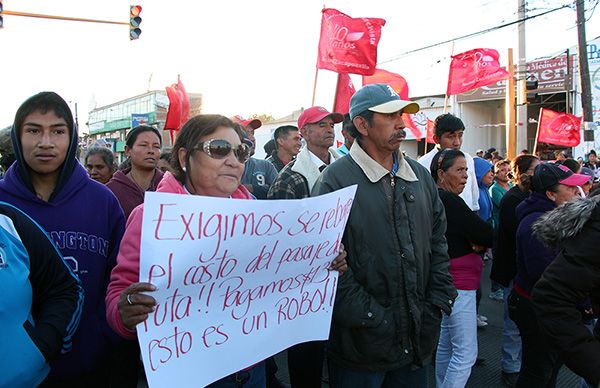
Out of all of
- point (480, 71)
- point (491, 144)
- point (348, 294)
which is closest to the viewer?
point (348, 294)

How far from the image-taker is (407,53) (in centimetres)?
1730

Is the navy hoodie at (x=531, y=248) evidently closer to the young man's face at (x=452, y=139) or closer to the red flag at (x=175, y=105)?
the young man's face at (x=452, y=139)

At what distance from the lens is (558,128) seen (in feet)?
34.3

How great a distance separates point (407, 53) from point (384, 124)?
16.2 meters

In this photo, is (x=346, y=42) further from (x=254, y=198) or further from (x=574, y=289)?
(x=574, y=289)

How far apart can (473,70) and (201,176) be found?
899cm

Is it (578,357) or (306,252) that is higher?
(306,252)

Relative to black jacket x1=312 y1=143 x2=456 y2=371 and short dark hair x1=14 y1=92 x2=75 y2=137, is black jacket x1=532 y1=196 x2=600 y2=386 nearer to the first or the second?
black jacket x1=312 y1=143 x2=456 y2=371

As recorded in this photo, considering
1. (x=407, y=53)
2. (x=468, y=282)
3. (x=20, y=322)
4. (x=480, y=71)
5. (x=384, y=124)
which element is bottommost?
(x=468, y=282)

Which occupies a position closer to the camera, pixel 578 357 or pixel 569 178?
pixel 578 357

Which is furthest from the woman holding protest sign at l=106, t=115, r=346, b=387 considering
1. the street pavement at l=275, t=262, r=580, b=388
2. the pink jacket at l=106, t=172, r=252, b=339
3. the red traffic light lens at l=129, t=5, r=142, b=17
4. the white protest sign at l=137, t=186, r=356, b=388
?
the red traffic light lens at l=129, t=5, r=142, b=17

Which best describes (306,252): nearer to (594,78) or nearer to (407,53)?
(407,53)

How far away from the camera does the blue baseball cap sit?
226 centimetres

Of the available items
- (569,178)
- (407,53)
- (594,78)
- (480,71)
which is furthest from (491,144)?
(569,178)
